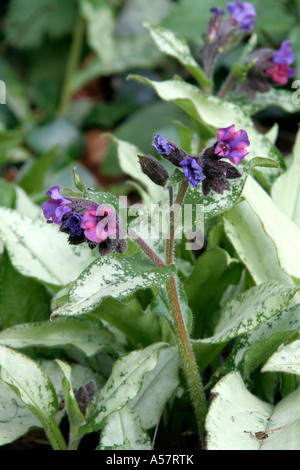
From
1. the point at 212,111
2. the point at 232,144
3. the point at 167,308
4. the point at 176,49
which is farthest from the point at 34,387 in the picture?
the point at 176,49

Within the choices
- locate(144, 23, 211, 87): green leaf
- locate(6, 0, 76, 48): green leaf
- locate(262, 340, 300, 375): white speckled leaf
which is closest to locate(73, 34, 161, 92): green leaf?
locate(6, 0, 76, 48): green leaf

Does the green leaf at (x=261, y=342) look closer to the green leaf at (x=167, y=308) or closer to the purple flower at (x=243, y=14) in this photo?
the green leaf at (x=167, y=308)

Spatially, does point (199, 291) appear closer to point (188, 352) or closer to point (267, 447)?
point (188, 352)

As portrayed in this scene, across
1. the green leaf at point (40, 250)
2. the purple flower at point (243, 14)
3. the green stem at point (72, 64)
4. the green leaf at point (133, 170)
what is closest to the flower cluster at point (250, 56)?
the purple flower at point (243, 14)

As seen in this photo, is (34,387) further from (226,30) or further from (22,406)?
(226,30)
